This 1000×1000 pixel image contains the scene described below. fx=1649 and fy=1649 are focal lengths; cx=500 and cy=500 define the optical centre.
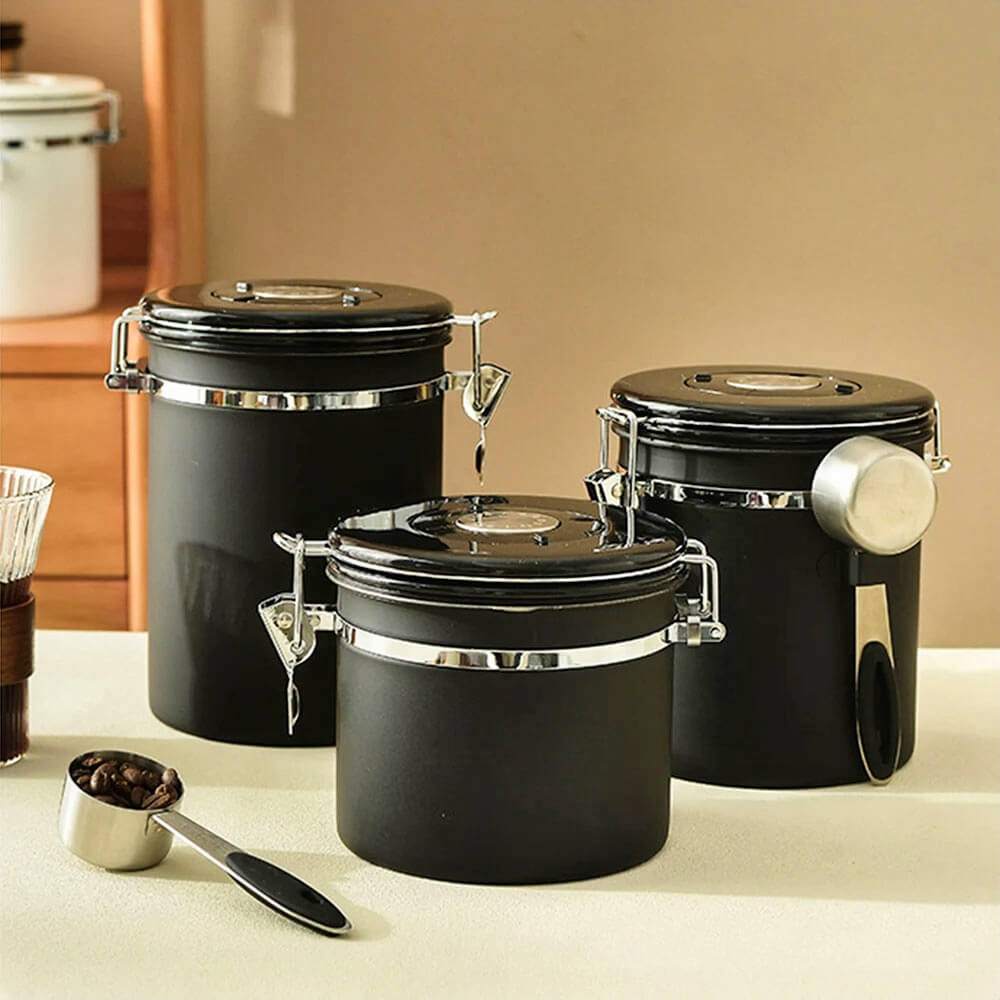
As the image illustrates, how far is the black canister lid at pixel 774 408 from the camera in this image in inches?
33.4

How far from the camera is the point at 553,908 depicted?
2.41 ft

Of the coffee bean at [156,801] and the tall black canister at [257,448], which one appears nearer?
the coffee bean at [156,801]

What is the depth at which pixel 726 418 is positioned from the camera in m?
0.85

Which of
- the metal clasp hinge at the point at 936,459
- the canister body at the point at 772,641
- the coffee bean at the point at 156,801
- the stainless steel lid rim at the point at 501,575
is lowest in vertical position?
the coffee bean at the point at 156,801

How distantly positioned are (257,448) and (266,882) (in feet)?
0.93

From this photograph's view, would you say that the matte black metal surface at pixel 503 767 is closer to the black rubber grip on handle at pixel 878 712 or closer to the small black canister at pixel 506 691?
the small black canister at pixel 506 691

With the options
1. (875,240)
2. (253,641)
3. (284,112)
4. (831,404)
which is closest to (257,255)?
(284,112)

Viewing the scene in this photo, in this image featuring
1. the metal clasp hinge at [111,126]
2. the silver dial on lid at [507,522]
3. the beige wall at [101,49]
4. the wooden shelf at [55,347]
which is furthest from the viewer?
the beige wall at [101,49]

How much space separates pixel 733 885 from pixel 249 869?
224 millimetres

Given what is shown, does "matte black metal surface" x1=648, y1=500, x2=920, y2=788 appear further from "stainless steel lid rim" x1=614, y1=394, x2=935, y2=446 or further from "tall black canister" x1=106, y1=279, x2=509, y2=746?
"tall black canister" x1=106, y1=279, x2=509, y2=746

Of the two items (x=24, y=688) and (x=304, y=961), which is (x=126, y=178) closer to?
(x=24, y=688)

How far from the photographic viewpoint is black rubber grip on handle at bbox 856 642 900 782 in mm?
882

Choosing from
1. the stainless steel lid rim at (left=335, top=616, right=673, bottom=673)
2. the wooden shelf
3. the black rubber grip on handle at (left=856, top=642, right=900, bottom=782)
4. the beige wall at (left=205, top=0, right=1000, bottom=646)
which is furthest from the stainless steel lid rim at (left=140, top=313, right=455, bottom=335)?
the beige wall at (left=205, top=0, right=1000, bottom=646)

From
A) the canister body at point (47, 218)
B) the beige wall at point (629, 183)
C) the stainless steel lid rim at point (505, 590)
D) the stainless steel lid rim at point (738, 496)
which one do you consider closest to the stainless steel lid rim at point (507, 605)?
the stainless steel lid rim at point (505, 590)
